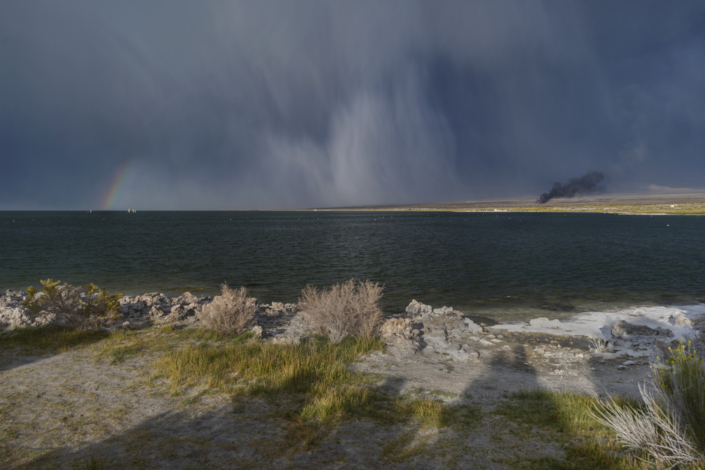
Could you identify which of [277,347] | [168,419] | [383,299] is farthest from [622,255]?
[168,419]

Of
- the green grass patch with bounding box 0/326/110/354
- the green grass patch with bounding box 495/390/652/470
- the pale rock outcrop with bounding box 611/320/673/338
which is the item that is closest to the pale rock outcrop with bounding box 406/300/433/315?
the pale rock outcrop with bounding box 611/320/673/338

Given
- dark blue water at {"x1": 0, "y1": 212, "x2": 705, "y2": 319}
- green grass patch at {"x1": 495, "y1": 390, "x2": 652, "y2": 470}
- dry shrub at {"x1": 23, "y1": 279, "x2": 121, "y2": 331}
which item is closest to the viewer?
green grass patch at {"x1": 495, "y1": 390, "x2": 652, "y2": 470}

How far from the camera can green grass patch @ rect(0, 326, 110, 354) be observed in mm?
9586

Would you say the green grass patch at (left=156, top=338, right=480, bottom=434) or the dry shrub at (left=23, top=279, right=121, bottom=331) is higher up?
the dry shrub at (left=23, top=279, right=121, bottom=331)

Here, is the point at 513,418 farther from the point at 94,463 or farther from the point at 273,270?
the point at 273,270

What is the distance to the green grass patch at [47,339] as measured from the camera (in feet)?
31.4

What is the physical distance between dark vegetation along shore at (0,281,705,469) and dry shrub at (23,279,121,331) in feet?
0.19

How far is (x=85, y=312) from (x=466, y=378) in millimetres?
11674

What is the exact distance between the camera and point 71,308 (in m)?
11.3

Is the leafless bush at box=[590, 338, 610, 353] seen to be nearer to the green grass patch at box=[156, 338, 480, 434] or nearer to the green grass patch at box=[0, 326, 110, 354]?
the green grass patch at box=[156, 338, 480, 434]

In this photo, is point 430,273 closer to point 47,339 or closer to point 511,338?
point 511,338

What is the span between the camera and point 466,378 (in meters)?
8.55

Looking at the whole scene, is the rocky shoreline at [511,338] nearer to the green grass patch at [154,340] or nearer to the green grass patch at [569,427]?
the green grass patch at [154,340]

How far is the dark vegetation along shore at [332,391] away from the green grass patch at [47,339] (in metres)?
0.07
